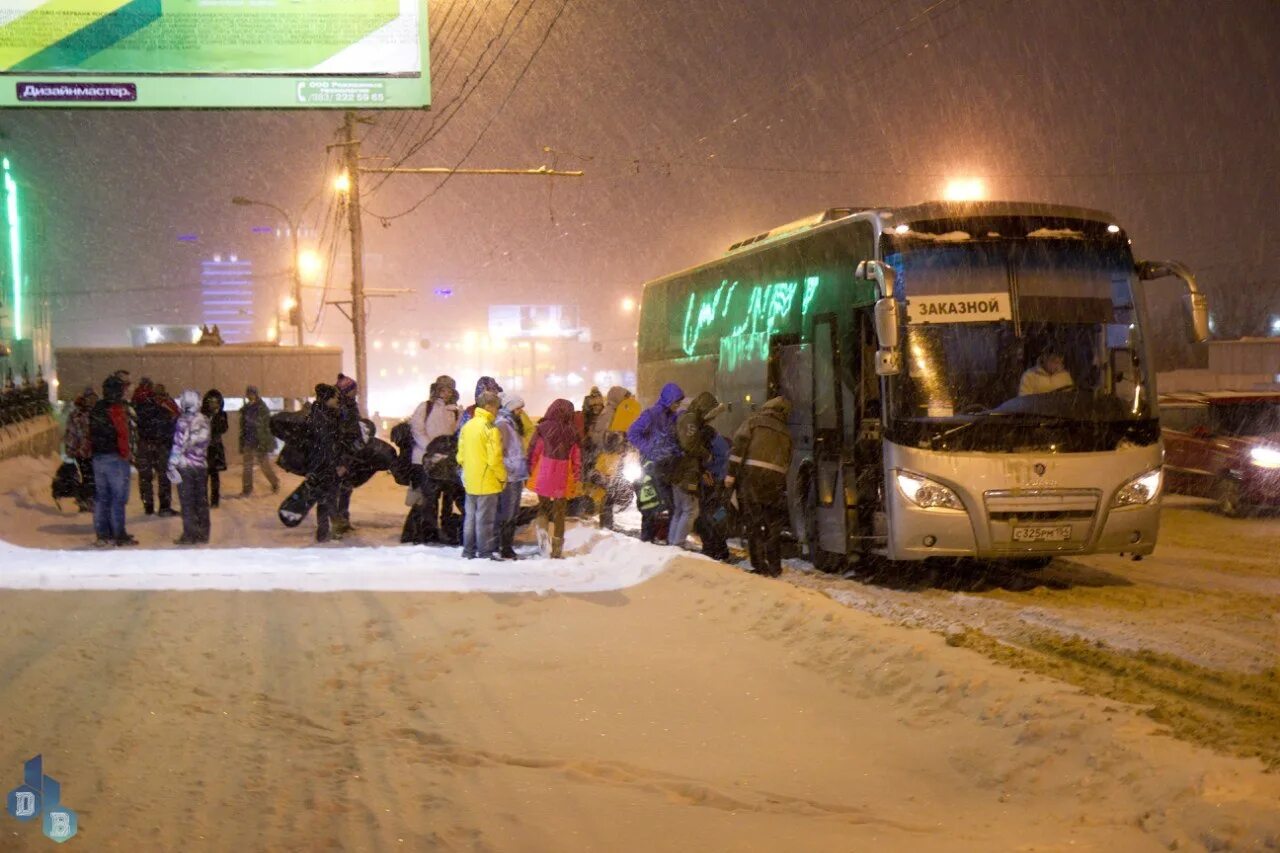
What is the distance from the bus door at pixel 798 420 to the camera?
13719 millimetres

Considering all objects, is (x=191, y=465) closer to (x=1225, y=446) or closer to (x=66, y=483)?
(x=66, y=483)

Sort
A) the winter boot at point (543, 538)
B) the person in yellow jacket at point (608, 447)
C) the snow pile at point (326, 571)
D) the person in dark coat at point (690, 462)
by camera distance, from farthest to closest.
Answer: the person in yellow jacket at point (608, 447) → the winter boot at point (543, 538) → the person in dark coat at point (690, 462) → the snow pile at point (326, 571)

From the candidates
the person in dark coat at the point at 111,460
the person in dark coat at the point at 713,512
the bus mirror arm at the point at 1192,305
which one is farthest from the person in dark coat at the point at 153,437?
the bus mirror arm at the point at 1192,305

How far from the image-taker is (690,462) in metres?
13.3

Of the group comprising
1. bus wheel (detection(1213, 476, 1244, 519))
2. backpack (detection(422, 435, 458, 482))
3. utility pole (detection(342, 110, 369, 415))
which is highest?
utility pole (detection(342, 110, 369, 415))

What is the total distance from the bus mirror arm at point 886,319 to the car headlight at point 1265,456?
9155 millimetres

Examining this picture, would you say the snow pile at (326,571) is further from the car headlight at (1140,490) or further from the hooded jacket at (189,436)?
the car headlight at (1140,490)

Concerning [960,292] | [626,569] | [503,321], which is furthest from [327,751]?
[503,321]

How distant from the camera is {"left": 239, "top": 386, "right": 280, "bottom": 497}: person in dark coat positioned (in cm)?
2155

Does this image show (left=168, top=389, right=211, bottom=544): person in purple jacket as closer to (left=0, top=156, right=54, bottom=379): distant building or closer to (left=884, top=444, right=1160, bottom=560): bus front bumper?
(left=884, top=444, right=1160, bottom=560): bus front bumper

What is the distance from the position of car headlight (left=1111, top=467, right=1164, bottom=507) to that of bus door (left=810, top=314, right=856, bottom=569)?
2496 mm

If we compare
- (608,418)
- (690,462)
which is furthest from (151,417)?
(690,462)

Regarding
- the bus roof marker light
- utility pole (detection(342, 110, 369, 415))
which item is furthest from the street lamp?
the bus roof marker light

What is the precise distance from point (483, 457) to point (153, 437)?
302 inches
